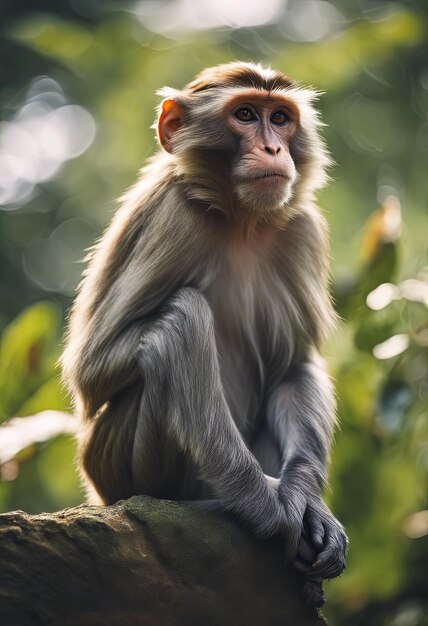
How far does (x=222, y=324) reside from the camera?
21.9ft

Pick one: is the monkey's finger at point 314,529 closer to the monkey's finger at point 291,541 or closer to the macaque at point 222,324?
the macaque at point 222,324

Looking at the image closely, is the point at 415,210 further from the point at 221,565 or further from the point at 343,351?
the point at 221,565

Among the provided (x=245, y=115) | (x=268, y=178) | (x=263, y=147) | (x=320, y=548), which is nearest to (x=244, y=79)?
(x=245, y=115)

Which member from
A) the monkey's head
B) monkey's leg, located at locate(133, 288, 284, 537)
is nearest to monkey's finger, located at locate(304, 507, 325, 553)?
monkey's leg, located at locate(133, 288, 284, 537)

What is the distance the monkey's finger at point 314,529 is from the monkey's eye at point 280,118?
2453mm

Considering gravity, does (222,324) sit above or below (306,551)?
above

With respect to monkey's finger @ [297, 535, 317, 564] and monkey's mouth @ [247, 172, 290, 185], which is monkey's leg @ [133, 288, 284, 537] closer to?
monkey's finger @ [297, 535, 317, 564]

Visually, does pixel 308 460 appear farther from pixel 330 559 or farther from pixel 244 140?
pixel 244 140

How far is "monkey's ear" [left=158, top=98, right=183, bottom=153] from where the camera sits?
6.78m

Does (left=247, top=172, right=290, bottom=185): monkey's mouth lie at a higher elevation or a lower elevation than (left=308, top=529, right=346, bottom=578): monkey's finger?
higher

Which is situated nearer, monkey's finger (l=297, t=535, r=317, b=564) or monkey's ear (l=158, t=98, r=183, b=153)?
monkey's finger (l=297, t=535, r=317, b=564)

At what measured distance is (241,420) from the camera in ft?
22.0

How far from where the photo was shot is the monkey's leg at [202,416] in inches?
225

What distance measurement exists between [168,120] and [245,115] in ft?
1.75
